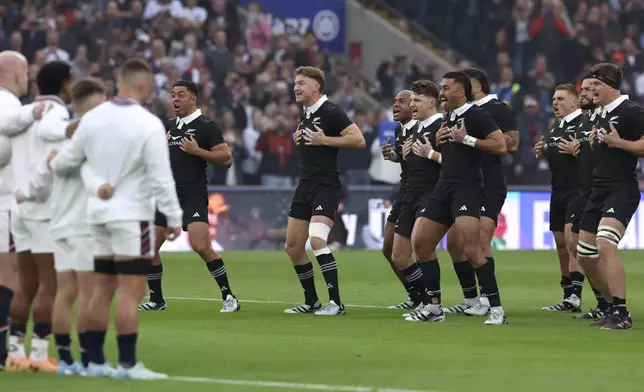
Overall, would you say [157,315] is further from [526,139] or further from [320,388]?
[526,139]

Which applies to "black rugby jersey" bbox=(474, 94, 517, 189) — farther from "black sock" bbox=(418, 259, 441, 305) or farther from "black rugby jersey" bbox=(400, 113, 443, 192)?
"black sock" bbox=(418, 259, 441, 305)

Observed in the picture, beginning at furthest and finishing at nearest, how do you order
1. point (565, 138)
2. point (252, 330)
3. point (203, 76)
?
point (203, 76) → point (565, 138) → point (252, 330)

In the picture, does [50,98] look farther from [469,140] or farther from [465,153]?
[465,153]

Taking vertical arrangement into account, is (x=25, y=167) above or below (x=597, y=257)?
above

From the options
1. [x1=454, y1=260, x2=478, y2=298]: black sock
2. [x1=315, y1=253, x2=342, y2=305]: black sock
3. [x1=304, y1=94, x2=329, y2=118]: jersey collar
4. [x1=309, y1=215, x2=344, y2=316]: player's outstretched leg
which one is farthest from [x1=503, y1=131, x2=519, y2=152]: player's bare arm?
[x1=315, y1=253, x2=342, y2=305]: black sock

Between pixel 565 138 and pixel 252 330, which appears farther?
pixel 565 138

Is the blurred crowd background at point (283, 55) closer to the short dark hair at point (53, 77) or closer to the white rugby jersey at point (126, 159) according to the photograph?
the short dark hair at point (53, 77)

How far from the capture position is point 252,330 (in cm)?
1379

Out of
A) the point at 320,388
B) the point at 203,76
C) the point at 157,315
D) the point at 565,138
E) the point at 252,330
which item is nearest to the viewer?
the point at 320,388

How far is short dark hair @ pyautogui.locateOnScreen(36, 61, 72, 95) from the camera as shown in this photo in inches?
419

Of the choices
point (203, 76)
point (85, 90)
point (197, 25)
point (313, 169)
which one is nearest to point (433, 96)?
point (313, 169)

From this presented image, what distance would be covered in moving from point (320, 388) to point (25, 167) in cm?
280

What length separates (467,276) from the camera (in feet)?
51.9

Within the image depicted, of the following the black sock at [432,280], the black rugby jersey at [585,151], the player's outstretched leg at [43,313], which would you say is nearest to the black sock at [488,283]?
the black sock at [432,280]
